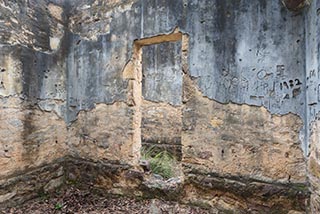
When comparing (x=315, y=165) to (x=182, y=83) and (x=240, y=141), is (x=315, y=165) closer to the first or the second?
(x=240, y=141)

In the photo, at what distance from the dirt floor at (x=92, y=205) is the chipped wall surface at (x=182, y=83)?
355 millimetres

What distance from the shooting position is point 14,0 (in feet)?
11.0

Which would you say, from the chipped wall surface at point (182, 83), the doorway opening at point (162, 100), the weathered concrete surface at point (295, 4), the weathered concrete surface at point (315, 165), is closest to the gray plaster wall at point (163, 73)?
the doorway opening at point (162, 100)

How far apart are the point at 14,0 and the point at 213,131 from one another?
10.9 ft

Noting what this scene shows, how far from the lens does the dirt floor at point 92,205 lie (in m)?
3.10

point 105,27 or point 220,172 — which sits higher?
point 105,27

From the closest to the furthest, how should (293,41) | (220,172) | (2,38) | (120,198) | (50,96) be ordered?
(293,41) → (220,172) → (2,38) → (120,198) → (50,96)

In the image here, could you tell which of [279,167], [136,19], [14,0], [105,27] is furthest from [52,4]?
[279,167]

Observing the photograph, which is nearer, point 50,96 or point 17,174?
point 17,174

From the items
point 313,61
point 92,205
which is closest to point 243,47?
point 313,61

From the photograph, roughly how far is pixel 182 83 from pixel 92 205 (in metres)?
2.18

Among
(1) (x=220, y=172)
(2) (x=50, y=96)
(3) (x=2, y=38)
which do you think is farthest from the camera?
(2) (x=50, y=96)

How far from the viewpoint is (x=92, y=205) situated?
342 cm

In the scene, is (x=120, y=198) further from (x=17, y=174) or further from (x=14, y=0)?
(x=14, y=0)
